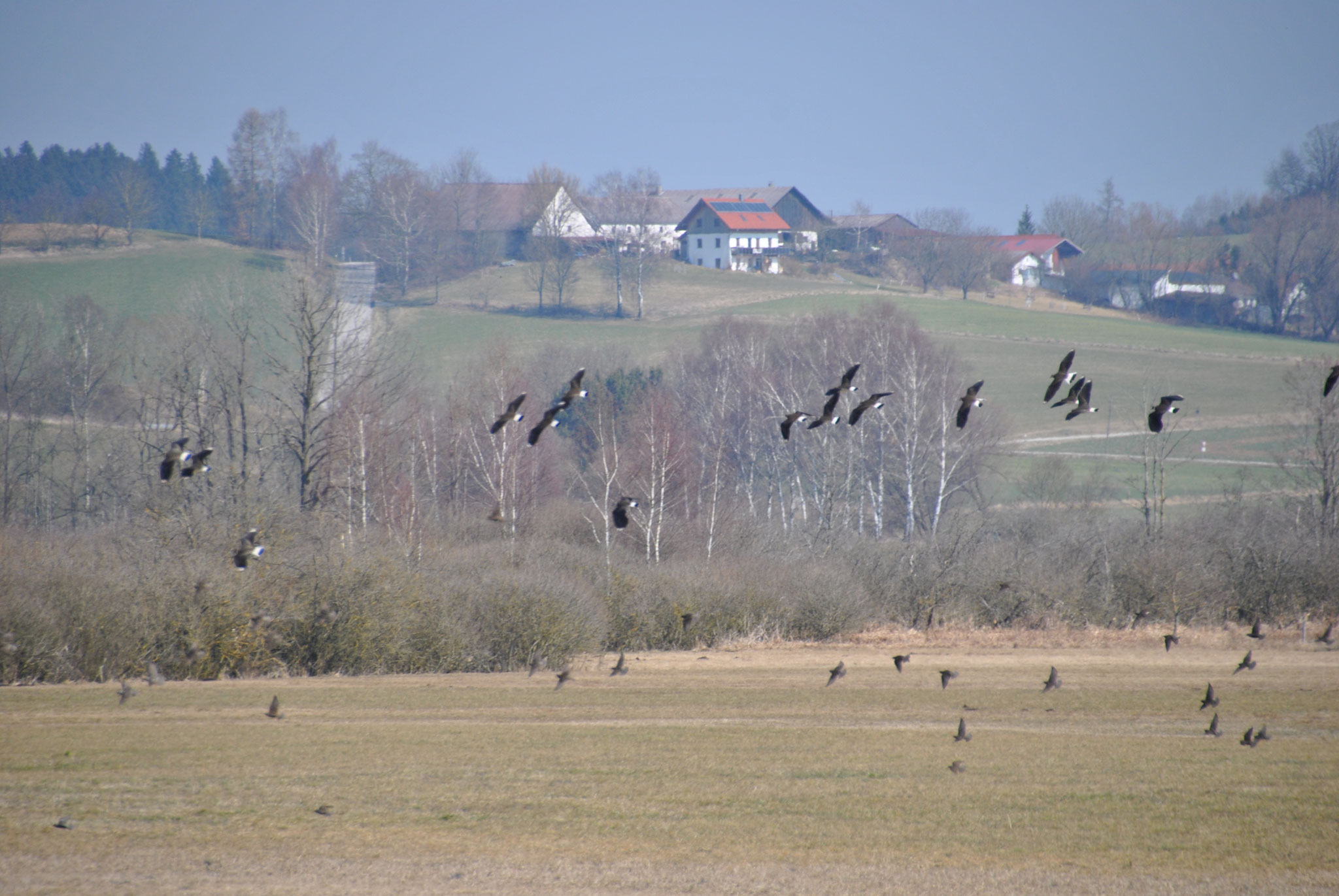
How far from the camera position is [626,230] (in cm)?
10706

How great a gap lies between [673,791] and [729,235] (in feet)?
365

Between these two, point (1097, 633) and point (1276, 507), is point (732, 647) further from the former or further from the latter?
point (1276, 507)

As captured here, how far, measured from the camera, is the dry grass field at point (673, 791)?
12.1 meters

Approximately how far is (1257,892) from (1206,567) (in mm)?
29155

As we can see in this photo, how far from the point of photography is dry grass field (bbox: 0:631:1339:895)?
12.1 metres

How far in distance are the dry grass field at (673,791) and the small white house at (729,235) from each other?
10042cm

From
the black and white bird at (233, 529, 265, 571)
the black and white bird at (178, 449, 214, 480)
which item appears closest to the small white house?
the black and white bird at (233, 529, 265, 571)

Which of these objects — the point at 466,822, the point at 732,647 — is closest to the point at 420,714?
the point at 466,822

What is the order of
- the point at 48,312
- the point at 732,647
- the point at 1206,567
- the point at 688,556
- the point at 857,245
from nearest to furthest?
the point at 732,647
the point at 1206,567
the point at 688,556
the point at 48,312
the point at 857,245

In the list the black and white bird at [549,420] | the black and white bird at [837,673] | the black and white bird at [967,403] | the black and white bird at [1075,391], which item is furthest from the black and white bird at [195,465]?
the black and white bird at [837,673]

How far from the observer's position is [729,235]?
401 ft

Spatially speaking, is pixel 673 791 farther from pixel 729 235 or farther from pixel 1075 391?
pixel 729 235

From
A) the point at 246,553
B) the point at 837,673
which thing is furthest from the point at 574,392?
the point at 837,673

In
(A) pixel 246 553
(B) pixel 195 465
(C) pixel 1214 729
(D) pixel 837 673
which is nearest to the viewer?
(C) pixel 1214 729
